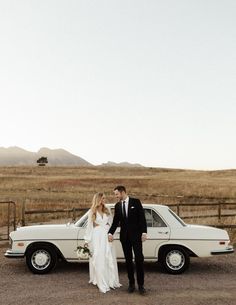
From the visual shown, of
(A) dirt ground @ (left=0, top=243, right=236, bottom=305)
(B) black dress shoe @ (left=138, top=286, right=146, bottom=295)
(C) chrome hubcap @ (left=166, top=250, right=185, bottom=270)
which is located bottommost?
(A) dirt ground @ (left=0, top=243, right=236, bottom=305)

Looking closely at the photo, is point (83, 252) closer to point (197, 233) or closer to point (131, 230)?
point (131, 230)

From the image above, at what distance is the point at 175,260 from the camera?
34.0 ft

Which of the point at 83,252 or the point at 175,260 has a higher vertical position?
the point at 83,252

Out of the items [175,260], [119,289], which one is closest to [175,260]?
[175,260]

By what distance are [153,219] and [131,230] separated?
1866 millimetres

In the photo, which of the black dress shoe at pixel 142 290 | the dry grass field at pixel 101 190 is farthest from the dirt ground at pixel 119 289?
the dry grass field at pixel 101 190

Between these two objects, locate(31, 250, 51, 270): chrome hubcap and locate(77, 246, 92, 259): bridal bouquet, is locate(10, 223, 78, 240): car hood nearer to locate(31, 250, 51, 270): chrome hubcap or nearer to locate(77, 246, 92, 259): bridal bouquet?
locate(31, 250, 51, 270): chrome hubcap

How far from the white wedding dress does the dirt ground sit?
0.65ft

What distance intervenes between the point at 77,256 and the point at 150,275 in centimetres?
152

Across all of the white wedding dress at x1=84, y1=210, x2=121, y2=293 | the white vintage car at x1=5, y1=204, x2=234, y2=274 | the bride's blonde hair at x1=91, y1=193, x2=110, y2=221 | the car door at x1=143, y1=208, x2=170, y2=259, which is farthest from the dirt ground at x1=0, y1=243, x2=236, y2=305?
the bride's blonde hair at x1=91, y1=193, x2=110, y2=221

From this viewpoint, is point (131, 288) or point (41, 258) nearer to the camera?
point (131, 288)

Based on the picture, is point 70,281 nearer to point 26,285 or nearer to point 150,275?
point 26,285

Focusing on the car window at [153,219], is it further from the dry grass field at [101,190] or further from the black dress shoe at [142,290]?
the dry grass field at [101,190]

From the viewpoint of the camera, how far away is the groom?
8.66 meters
